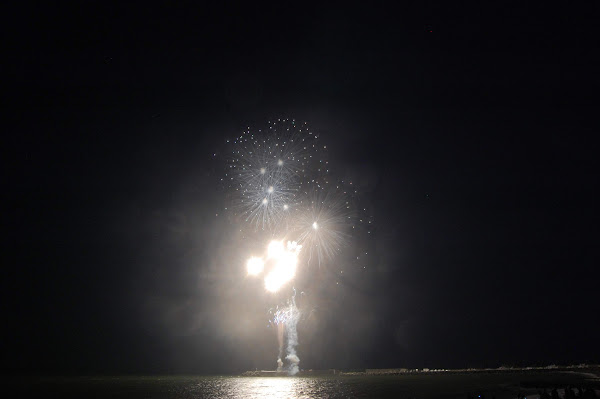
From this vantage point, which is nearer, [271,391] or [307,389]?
[271,391]

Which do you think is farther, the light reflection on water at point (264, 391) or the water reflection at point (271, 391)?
the water reflection at point (271, 391)

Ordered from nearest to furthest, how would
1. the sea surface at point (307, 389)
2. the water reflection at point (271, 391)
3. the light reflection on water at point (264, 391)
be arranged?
the sea surface at point (307, 389) → the light reflection on water at point (264, 391) → the water reflection at point (271, 391)

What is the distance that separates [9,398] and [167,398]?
78.4ft


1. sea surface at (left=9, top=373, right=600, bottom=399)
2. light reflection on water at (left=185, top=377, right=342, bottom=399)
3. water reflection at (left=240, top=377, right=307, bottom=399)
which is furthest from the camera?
water reflection at (left=240, top=377, right=307, bottom=399)

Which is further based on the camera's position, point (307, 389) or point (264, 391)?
point (307, 389)

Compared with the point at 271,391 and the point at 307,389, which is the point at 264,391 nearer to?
the point at 271,391

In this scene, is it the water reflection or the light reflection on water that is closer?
the light reflection on water

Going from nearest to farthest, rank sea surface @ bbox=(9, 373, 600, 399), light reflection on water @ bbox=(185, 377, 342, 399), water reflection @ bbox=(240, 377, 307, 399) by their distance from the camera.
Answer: sea surface @ bbox=(9, 373, 600, 399) → light reflection on water @ bbox=(185, 377, 342, 399) → water reflection @ bbox=(240, 377, 307, 399)

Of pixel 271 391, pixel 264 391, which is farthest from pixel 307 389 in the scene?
pixel 264 391

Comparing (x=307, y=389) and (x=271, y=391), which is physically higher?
(x=307, y=389)

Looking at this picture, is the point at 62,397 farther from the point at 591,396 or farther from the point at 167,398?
the point at 591,396

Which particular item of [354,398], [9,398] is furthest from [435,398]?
[9,398]

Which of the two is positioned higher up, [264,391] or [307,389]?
[307,389]

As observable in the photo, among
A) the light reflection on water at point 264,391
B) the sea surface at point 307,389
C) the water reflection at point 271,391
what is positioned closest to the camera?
the sea surface at point 307,389
